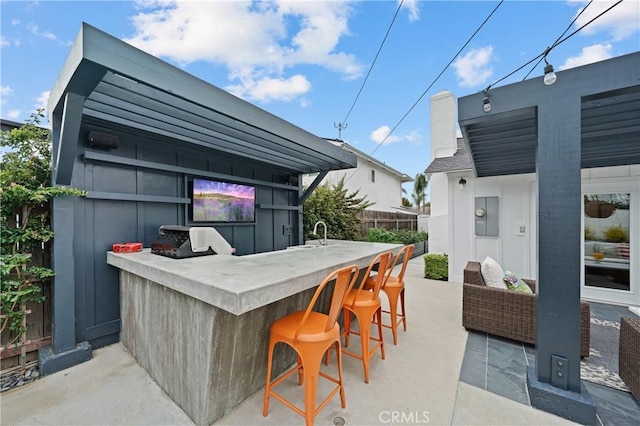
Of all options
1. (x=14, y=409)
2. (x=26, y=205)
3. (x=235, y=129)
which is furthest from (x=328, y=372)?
(x=26, y=205)

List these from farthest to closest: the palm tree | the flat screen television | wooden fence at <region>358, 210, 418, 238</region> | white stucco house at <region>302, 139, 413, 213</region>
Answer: the palm tree < white stucco house at <region>302, 139, 413, 213</region> < wooden fence at <region>358, 210, 418, 238</region> < the flat screen television

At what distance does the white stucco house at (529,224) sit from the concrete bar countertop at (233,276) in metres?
3.51

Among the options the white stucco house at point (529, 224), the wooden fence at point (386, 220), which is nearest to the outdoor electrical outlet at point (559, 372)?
the white stucco house at point (529, 224)

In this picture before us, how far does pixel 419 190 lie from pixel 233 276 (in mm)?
23381

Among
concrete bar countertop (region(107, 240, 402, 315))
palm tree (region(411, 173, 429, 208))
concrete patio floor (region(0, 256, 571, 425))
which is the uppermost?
palm tree (region(411, 173, 429, 208))

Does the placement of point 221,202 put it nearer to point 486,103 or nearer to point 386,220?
point 486,103

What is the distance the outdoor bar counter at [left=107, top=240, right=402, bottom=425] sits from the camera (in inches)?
65.2

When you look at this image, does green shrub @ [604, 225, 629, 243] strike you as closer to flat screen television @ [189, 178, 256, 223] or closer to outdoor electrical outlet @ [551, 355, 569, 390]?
outdoor electrical outlet @ [551, 355, 569, 390]

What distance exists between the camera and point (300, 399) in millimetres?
2139

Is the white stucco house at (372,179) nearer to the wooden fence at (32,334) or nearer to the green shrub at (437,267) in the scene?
the green shrub at (437,267)

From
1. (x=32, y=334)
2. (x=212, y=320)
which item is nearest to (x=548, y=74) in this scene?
(x=212, y=320)

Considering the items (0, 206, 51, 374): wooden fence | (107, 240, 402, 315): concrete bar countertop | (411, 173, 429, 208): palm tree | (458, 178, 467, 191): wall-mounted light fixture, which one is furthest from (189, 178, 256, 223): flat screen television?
(411, 173, 429, 208): palm tree

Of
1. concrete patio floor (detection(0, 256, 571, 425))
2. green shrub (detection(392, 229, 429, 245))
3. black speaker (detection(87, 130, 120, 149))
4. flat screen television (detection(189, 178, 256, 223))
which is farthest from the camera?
green shrub (detection(392, 229, 429, 245))

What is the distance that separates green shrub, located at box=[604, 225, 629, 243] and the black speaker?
803cm
